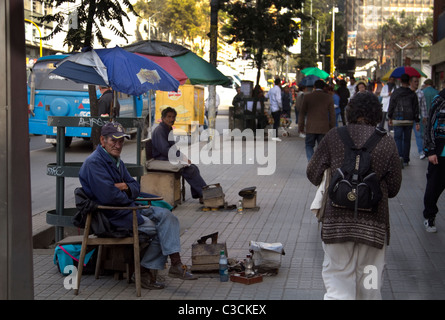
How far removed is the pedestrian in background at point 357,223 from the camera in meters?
4.82

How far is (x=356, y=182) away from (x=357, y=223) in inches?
10.8

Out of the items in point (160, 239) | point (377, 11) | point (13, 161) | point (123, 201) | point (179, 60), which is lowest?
point (160, 239)

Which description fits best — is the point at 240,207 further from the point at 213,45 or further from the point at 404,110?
the point at 213,45

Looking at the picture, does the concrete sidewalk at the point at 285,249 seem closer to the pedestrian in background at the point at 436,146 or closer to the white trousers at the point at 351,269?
the pedestrian in background at the point at 436,146

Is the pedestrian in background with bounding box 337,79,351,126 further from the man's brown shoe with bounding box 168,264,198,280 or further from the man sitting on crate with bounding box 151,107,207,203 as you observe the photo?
the man's brown shoe with bounding box 168,264,198,280

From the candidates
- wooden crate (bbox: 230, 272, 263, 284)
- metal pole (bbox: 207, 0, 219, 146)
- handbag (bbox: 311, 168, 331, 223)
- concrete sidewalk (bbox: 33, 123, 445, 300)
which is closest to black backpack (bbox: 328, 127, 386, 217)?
handbag (bbox: 311, 168, 331, 223)

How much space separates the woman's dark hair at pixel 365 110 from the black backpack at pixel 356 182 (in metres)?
0.20

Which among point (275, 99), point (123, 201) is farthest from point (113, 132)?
point (275, 99)

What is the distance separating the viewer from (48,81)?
Result: 19828mm

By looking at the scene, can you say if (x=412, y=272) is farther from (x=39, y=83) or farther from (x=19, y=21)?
(x=39, y=83)

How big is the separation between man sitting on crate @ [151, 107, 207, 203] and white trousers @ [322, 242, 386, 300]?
599 centimetres

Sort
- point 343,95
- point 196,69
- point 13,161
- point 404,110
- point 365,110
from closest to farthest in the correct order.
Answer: point 13,161
point 365,110
point 196,69
point 404,110
point 343,95
